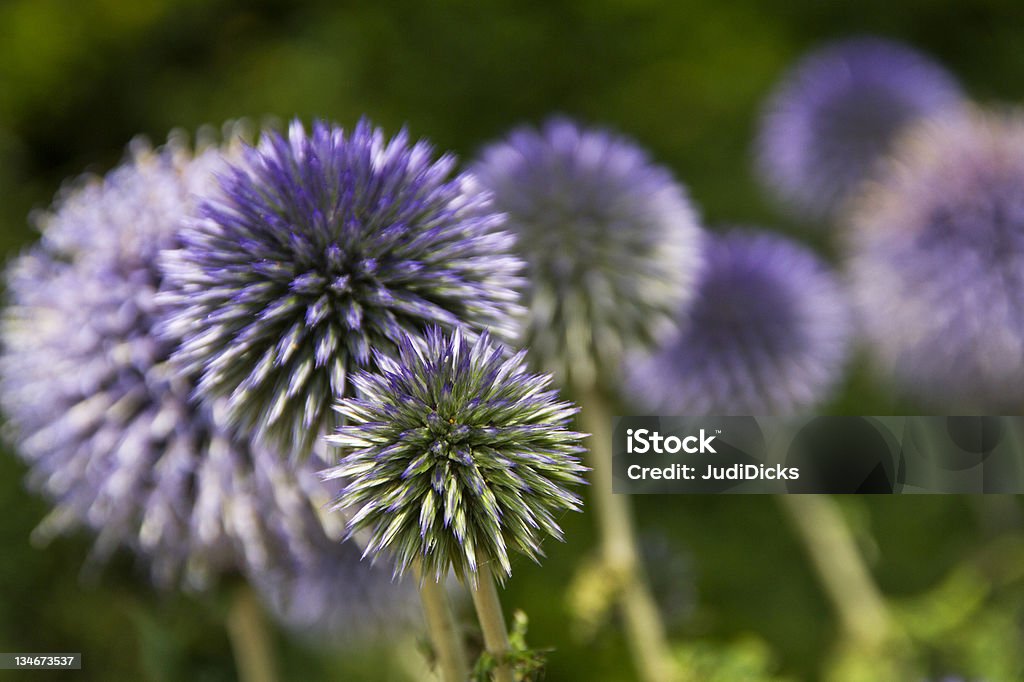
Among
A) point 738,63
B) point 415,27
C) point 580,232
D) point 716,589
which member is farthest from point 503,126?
point 580,232

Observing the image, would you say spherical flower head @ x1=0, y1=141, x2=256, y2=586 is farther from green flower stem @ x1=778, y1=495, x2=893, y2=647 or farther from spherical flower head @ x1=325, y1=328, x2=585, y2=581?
green flower stem @ x1=778, y1=495, x2=893, y2=647

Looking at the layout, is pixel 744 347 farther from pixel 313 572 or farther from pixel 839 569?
pixel 313 572

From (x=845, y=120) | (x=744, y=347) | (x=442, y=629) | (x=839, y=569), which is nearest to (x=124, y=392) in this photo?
(x=442, y=629)

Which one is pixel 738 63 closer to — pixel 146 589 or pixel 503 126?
pixel 503 126

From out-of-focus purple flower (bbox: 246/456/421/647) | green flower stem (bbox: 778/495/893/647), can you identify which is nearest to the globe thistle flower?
green flower stem (bbox: 778/495/893/647)

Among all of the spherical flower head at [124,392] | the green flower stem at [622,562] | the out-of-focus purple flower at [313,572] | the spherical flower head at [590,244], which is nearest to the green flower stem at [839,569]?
the green flower stem at [622,562]
